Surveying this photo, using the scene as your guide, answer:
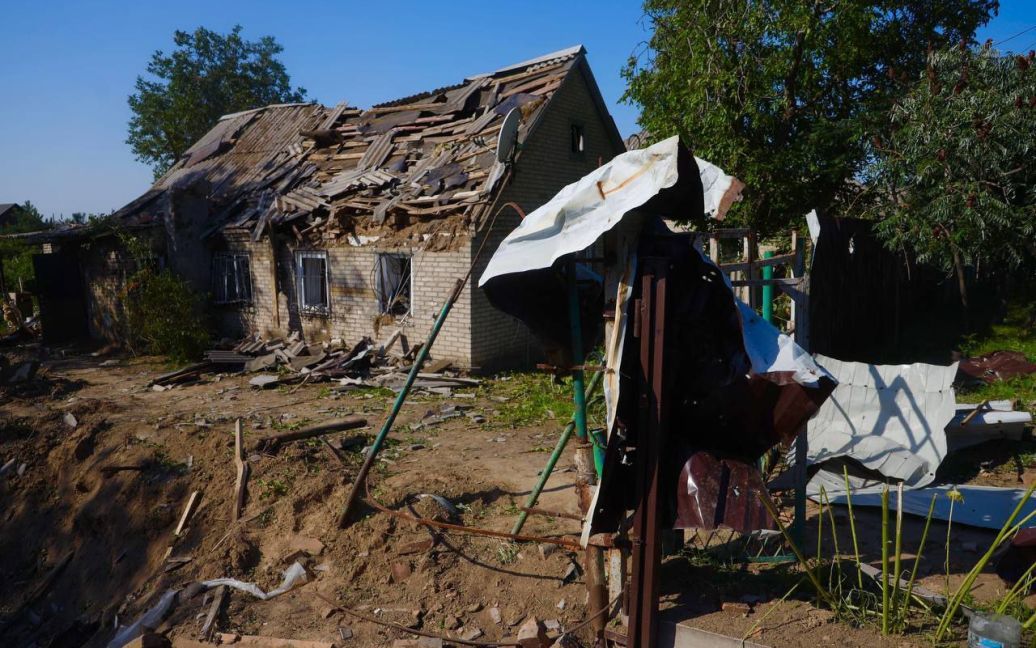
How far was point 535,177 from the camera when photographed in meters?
13.1

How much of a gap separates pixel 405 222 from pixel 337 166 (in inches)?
147

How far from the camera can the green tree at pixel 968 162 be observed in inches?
400

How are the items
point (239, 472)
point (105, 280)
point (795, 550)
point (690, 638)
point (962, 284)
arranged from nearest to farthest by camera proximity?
point (795, 550), point (690, 638), point (239, 472), point (962, 284), point (105, 280)

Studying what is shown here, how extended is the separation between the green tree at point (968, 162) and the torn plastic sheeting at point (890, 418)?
5.40 metres

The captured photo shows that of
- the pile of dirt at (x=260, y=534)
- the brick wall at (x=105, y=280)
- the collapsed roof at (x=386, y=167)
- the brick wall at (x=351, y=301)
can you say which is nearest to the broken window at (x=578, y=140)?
the collapsed roof at (x=386, y=167)

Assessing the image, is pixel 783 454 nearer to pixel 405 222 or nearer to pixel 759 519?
pixel 759 519

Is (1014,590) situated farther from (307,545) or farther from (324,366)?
(324,366)

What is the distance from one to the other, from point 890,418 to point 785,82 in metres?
9.85

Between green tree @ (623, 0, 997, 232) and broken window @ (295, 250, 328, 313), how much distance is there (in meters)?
7.89

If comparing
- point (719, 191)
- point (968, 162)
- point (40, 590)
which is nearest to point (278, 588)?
point (40, 590)

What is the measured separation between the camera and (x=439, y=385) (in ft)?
→ 35.4

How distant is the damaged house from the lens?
11891 mm

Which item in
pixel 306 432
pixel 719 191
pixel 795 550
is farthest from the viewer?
pixel 306 432

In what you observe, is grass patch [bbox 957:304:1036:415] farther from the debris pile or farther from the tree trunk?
the debris pile
